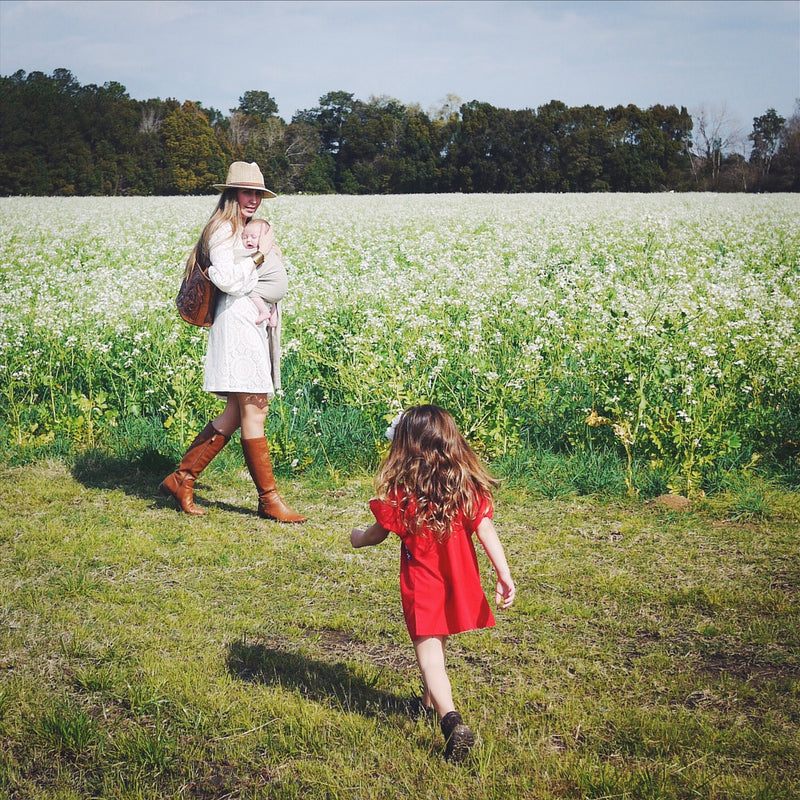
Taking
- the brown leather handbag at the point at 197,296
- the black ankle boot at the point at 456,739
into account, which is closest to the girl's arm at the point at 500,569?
the black ankle boot at the point at 456,739

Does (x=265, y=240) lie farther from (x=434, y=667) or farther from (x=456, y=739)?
(x=456, y=739)

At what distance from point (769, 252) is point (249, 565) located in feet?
46.5

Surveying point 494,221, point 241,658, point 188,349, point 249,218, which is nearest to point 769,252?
point 494,221

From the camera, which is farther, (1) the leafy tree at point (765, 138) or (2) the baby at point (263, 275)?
(1) the leafy tree at point (765, 138)

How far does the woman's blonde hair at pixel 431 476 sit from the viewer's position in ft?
9.95

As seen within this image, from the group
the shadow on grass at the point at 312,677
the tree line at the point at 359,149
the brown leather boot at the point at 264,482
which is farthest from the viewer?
the tree line at the point at 359,149

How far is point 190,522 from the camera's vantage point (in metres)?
5.67

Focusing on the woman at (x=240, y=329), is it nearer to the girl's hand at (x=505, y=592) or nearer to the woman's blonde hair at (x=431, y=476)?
the woman's blonde hair at (x=431, y=476)

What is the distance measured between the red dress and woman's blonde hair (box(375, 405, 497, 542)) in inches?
1.5

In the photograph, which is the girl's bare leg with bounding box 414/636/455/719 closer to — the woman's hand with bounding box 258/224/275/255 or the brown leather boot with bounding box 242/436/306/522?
the brown leather boot with bounding box 242/436/306/522

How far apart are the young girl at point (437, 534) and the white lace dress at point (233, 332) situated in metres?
2.42

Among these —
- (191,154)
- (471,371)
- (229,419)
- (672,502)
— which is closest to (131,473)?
(229,419)

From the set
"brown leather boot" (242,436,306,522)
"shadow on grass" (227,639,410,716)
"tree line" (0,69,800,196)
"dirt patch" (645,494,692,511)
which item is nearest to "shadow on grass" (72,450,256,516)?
"brown leather boot" (242,436,306,522)

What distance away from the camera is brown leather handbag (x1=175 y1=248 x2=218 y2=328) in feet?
17.4
